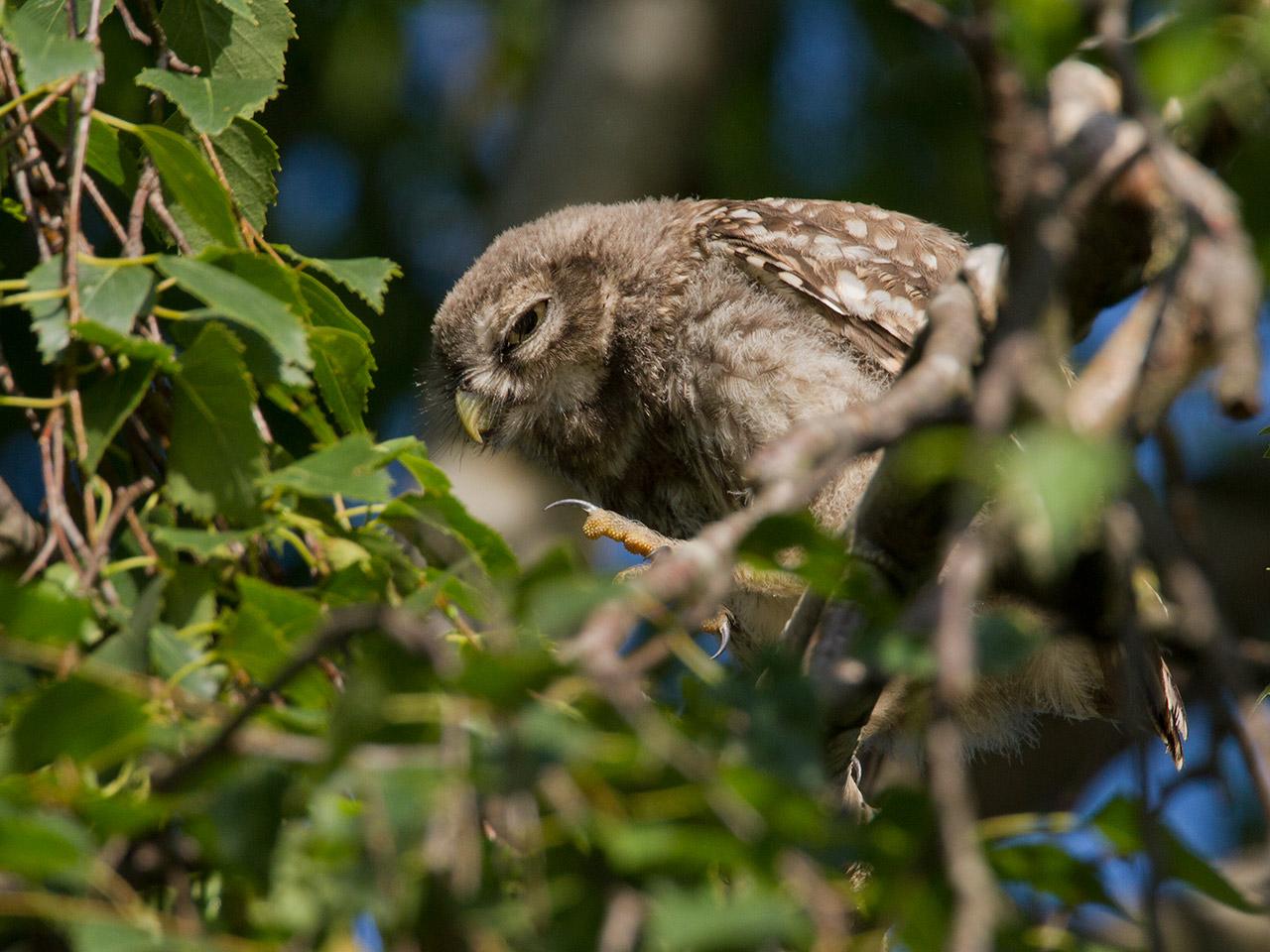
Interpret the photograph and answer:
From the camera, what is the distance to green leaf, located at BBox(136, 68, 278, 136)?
2199 mm

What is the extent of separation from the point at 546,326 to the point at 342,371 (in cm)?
219

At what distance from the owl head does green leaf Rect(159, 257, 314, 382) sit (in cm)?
231

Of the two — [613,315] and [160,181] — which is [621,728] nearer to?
[160,181]

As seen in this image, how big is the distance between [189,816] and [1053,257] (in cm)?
100

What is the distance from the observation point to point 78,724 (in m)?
1.43

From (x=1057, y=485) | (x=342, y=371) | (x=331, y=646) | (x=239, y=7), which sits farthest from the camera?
(x=239, y=7)

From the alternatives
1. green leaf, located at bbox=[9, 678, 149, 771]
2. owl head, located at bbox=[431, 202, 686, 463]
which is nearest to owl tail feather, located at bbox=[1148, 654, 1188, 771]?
owl head, located at bbox=[431, 202, 686, 463]

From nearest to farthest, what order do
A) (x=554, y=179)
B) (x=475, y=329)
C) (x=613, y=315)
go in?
1. (x=613, y=315)
2. (x=475, y=329)
3. (x=554, y=179)

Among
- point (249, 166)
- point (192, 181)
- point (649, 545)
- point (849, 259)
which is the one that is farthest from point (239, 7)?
point (849, 259)

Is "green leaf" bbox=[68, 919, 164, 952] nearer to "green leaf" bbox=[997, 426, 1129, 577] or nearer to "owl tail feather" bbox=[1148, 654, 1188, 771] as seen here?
"green leaf" bbox=[997, 426, 1129, 577]

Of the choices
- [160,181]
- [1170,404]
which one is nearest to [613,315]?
[160,181]

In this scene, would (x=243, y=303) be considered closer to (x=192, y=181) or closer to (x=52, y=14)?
(x=192, y=181)

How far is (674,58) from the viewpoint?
6836mm

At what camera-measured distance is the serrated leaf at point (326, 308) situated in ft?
7.50
